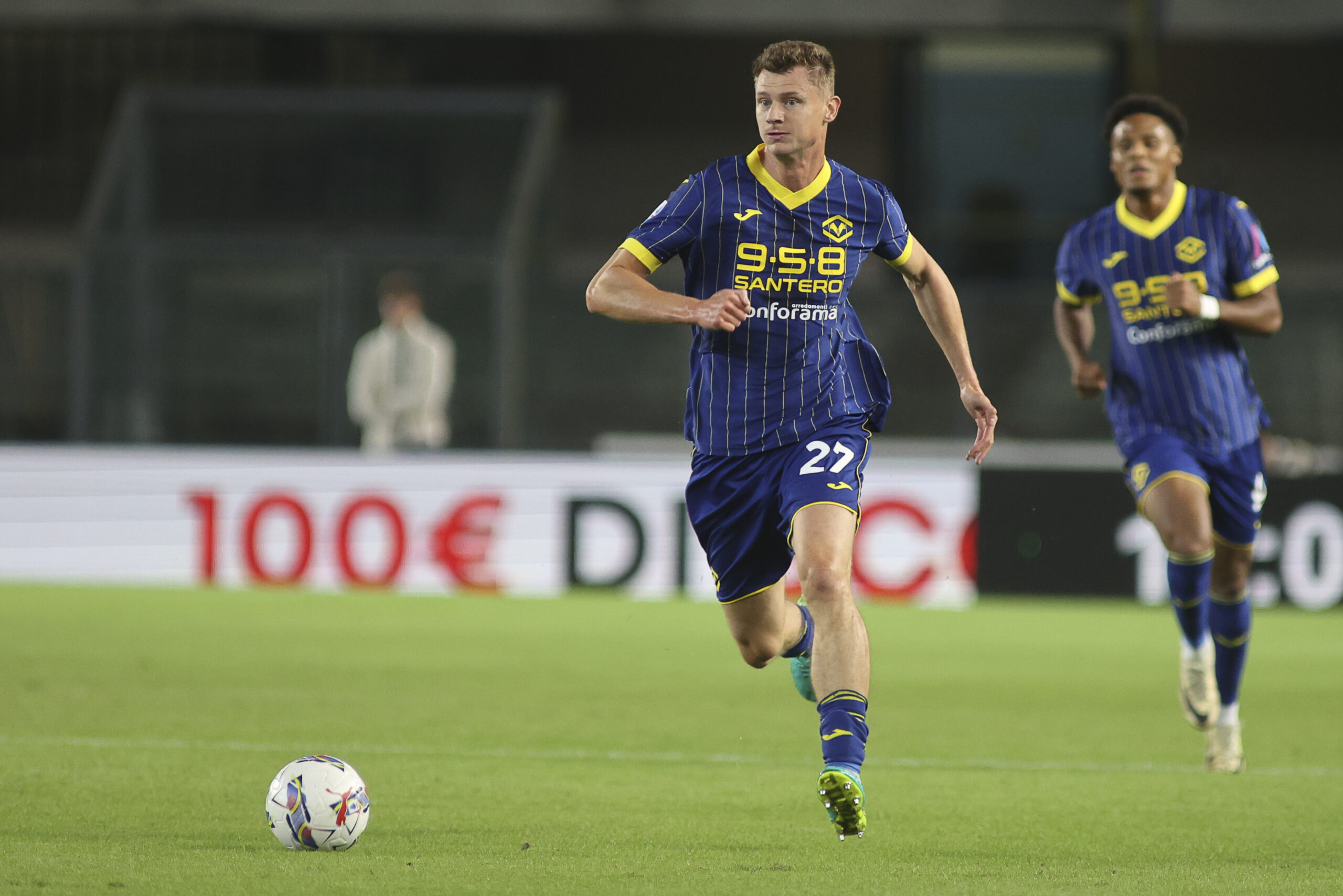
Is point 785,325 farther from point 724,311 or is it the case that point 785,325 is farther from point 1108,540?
point 1108,540

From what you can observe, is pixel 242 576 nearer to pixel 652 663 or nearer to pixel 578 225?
pixel 652 663

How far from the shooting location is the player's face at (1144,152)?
668 cm

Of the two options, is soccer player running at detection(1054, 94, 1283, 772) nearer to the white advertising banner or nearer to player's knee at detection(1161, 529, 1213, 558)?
player's knee at detection(1161, 529, 1213, 558)

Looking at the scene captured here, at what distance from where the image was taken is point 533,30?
21812 millimetres

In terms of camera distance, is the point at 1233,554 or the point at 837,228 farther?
the point at 1233,554

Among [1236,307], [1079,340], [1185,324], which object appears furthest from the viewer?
[1079,340]

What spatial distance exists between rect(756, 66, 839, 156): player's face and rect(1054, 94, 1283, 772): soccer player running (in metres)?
2.00

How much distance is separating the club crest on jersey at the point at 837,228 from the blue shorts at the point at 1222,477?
6.45 feet

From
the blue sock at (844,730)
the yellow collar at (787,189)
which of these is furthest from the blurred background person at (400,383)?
the blue sock at (844,730)

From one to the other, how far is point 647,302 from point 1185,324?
2.67 meters

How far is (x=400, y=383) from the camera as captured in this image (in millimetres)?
14516

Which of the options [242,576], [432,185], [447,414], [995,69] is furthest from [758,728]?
[995,69]

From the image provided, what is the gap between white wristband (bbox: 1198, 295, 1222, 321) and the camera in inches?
253

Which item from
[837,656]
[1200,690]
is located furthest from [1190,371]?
[837,656]
